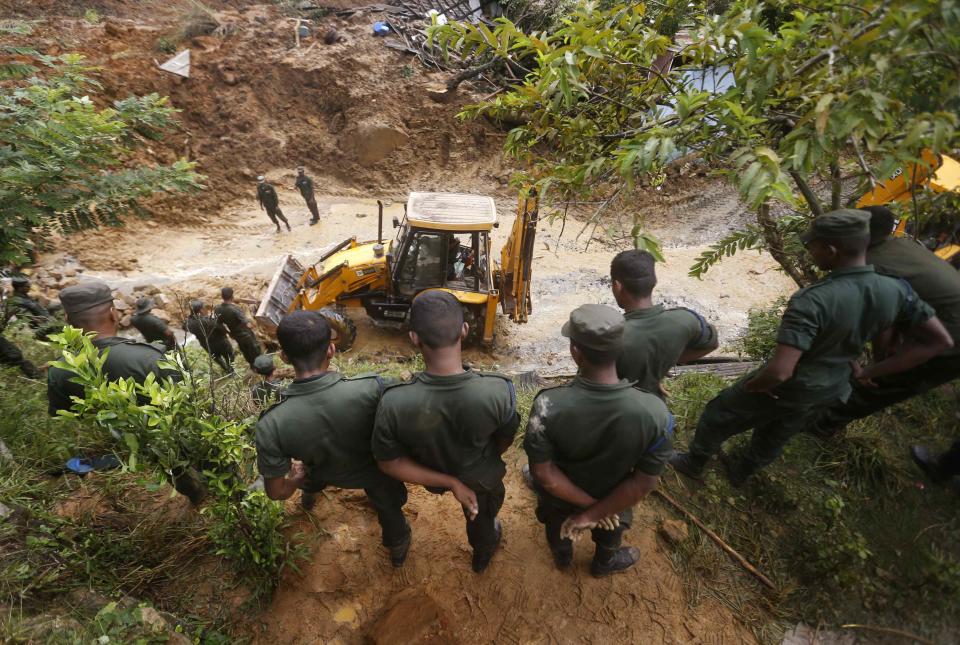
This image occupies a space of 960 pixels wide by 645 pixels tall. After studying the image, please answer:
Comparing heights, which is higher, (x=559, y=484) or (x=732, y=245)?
(x=732, y=245)

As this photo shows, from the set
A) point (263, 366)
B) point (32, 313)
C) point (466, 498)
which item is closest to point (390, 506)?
point (466, 498)

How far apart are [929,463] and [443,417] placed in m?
3.37

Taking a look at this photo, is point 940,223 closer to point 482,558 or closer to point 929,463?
point 929,463

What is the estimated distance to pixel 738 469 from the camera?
2789 mm

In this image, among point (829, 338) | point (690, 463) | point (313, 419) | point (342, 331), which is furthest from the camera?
point (342, 331)

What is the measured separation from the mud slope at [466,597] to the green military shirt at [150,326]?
10.2 feet

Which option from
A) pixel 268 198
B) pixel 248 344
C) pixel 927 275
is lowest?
pixel 248 344

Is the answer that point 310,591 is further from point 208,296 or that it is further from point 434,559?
point 208,296

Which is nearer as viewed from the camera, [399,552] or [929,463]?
[399,552]

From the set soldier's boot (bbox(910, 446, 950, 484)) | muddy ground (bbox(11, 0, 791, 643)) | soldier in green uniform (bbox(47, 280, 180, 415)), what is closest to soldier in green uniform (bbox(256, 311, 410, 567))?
muddy ground (bbox(11, 0, 791, 643))

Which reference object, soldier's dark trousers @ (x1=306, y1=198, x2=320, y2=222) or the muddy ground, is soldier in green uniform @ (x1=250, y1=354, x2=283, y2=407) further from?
soldier's dark trousers @ (x1=306, y1=198, x2=320, y2=222)

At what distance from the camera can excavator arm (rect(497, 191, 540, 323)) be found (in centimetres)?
584

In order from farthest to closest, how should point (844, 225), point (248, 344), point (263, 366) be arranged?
point (248, 344)
point (263, 366)
point (844, 225)

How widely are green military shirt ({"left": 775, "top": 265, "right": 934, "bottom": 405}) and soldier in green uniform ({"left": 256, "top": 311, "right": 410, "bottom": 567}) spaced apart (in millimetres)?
2059
